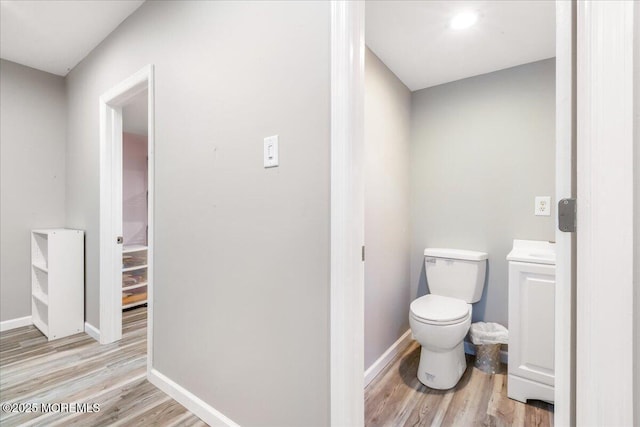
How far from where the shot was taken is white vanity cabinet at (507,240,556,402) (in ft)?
5.20

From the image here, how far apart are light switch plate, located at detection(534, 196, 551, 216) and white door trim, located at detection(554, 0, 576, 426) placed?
1655 millimetres

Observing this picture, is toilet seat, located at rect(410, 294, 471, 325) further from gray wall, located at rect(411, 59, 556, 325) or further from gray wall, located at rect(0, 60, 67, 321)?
gray wall, located at rect(0, 60, 67, 321)

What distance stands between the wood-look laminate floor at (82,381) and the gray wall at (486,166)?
2043 millimetres

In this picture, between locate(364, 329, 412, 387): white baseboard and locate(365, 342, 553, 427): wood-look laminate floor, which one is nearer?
locate(365, 342, 553, 427): wood-look laminate floor

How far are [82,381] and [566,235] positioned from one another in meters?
2.52

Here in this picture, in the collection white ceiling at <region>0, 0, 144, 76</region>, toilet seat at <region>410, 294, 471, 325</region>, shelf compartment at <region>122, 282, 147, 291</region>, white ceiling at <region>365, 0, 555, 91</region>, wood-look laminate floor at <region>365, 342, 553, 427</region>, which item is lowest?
wood-look laminate floor at <region>365, 342, 553, 427</region>

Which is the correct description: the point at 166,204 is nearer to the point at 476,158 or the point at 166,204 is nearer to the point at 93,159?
the point at 93,159

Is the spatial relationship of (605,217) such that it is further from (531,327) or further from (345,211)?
(531,327)

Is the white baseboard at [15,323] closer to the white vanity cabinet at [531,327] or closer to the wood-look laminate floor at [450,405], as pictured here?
the wood-look laminate floor at [450,405]

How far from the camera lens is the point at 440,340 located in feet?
5.61

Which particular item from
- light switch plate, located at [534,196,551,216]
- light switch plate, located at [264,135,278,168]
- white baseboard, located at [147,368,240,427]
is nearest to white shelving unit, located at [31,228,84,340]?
white baseboard, located at [147,368,240,427]

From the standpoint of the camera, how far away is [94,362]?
79.6 inches

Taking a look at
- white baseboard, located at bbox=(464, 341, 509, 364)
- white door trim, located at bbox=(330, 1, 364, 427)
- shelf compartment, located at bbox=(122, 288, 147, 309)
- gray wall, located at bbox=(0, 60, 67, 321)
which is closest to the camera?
white door trim, located at bbox=(330, 1, 364, 427)

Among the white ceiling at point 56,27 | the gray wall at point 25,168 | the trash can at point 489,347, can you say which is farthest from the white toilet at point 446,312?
the gray wall at point 25,168
